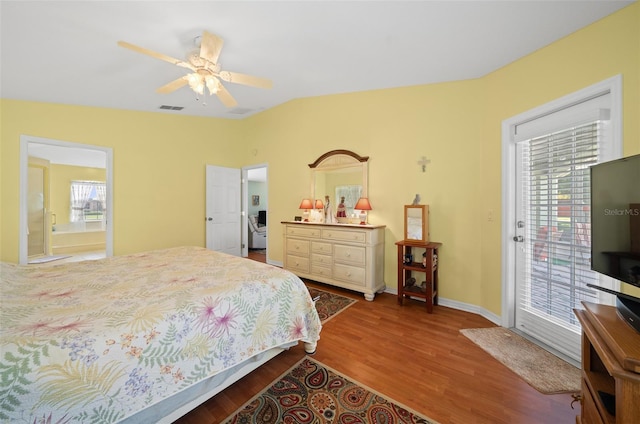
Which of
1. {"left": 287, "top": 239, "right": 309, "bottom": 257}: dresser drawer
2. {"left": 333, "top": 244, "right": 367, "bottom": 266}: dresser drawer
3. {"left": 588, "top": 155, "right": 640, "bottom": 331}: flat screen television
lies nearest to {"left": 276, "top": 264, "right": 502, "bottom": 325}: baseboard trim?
{"left": 333, "top": 244, "right": 367, "bottom": 266}: dresser drawer

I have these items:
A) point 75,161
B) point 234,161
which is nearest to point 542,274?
point 234,161

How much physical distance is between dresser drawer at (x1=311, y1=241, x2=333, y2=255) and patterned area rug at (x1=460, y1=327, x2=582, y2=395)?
171 centimetres

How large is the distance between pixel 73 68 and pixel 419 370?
421 cm

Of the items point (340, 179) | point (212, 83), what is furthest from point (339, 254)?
point (212, 83)

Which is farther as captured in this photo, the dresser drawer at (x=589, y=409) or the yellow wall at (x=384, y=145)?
the yellow wall at (x=384, y=145)

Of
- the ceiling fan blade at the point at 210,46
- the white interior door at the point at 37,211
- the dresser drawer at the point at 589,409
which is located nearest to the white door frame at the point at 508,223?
the dresser drawer at the point at 589,409

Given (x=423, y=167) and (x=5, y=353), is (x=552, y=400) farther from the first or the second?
(x=5, y=353)

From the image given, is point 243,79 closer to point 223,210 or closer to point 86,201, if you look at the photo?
point 223,210

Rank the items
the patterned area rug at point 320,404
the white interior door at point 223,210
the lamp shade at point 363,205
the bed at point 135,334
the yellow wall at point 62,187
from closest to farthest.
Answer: the bed at point 135,334
the patterned area rug at point 320,404
the lamp shade at point 363,205
the white interior door at point 223,210
the yellow wall at point 62,187

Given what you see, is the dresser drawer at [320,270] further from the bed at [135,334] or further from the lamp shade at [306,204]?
the bed at [135,334]

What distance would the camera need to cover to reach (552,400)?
4.94 feet

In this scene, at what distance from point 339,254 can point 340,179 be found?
3.68 feet

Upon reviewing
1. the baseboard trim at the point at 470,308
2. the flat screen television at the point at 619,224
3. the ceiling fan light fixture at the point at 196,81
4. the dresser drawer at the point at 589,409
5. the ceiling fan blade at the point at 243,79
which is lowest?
the baseboard trim at the point at 470,308

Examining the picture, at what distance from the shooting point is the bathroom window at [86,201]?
673 cm
